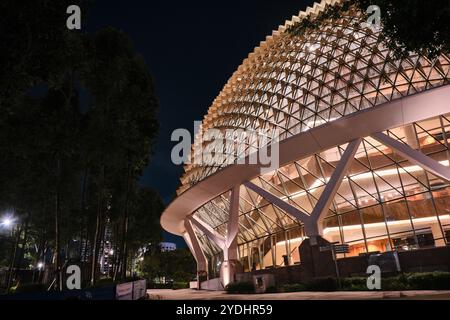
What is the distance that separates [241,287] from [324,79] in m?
18.4

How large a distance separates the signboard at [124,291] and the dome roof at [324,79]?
1648cm

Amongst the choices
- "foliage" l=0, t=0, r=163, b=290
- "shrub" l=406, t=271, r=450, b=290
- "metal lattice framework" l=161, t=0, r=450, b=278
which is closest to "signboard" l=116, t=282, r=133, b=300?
"foliage" l=0, t=0, r=163, b=290

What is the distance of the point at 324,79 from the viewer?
28.0 metres

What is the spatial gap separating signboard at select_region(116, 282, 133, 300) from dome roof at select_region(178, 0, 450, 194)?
16.5 m

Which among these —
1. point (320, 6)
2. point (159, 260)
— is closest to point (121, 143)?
point (320, 6)

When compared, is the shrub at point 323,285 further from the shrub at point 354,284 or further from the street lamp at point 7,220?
the street lamp at point 7,220

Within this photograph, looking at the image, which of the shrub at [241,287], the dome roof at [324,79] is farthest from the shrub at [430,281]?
the dome roof at [324,79]

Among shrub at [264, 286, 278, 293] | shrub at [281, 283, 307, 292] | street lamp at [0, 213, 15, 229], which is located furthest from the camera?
street lamp at [0, 213, 15, 229]

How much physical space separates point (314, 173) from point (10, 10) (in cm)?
2104

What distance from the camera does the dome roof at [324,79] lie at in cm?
2412

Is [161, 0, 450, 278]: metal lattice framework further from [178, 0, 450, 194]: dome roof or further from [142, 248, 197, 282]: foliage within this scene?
[142, 248, 197, 282]: foliage

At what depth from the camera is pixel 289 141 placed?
2245cm

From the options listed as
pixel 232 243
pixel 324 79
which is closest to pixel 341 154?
pixel 324 79

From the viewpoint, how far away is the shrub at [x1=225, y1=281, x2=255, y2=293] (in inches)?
950
